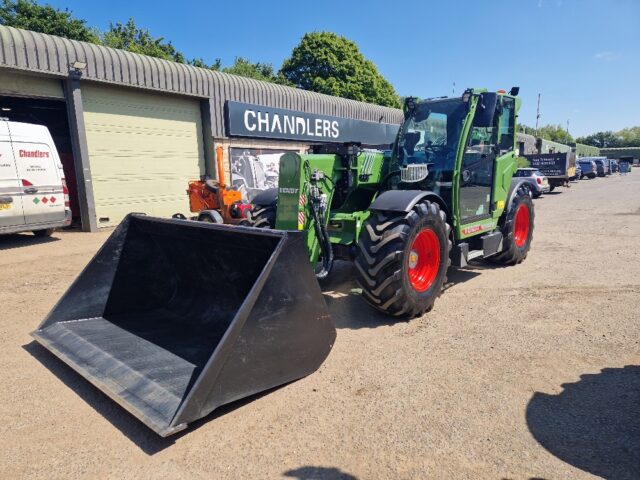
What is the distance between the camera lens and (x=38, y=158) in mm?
8500

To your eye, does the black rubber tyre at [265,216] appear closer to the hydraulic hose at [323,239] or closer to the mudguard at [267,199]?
the mudguard at [267,199]

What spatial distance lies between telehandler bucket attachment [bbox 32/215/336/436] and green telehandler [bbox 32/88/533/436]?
0.01 meters

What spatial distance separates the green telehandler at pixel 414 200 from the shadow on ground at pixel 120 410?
1769 mm

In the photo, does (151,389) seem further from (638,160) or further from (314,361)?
(638,160)

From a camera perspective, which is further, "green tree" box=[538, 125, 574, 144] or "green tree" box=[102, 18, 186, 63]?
"green tree" box=[538, 125, 574, 144]

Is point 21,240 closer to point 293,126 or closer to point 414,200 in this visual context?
point 414,200

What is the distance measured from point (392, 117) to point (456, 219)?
17.6m

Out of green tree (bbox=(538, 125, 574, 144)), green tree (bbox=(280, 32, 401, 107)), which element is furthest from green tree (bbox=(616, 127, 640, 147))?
green tree (bbox=(280, 32, 401, 107))

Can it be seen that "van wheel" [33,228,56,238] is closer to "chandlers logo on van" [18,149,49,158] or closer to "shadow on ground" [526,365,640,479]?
"chandlers logo on van" [18,149,49,158]

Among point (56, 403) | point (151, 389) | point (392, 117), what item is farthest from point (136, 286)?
point (392, 117)

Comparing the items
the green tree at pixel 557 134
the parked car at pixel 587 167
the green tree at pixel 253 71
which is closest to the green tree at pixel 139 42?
the green tree at pixel 253 71

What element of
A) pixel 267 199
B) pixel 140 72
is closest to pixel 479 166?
pixel 267 199

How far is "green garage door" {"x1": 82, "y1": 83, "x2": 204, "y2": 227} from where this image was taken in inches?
422

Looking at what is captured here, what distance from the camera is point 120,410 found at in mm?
2979
